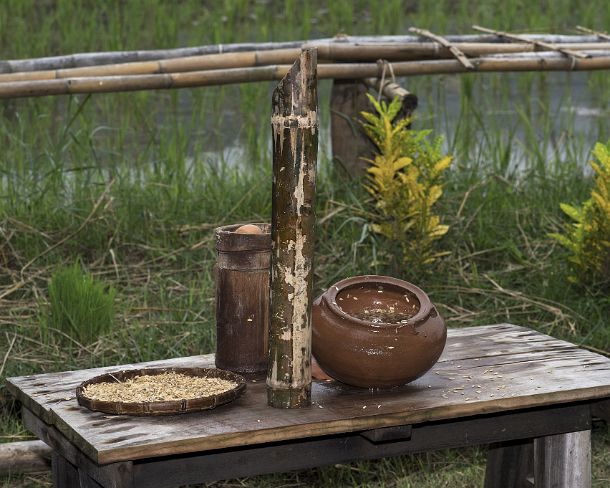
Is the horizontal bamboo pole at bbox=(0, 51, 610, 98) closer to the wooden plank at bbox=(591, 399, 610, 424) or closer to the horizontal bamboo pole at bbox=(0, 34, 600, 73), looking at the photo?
the horizontal bamboo pole at bbox=(0, 34, 600, 73)

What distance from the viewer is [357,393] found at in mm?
2812

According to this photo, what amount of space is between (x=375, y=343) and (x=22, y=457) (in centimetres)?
134

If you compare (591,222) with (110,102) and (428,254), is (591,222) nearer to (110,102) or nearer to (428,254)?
(428,254)

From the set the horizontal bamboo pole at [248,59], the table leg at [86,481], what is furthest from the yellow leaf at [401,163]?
the table leg at [86,481]

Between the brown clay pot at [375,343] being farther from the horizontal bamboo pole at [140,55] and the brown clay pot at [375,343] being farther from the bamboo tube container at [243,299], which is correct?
the horizontal bamboo pole at [140,55]

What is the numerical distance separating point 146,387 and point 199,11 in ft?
21.9

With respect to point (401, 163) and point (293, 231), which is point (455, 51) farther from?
point (293, 231)

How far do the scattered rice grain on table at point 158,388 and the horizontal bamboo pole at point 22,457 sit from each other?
0.89 m

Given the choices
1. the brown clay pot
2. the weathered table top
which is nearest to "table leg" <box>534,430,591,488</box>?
the weathered table top

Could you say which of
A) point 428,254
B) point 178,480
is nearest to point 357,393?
point 178,480

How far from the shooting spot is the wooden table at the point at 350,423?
100.0 inches

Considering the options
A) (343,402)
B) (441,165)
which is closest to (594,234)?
(441,165)

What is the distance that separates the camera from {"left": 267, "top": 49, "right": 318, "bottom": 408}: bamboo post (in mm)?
2631

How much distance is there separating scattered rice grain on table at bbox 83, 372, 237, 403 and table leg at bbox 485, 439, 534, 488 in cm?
108
